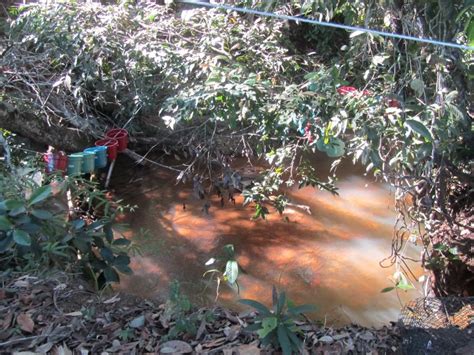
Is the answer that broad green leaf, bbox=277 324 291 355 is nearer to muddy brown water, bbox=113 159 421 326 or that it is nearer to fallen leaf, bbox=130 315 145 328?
fallen leaf, bbox=130 315 145 328

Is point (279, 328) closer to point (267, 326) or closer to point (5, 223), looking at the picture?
point (267, 326)

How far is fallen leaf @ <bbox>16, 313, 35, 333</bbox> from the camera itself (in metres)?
1.98

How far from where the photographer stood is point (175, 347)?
6.46ft

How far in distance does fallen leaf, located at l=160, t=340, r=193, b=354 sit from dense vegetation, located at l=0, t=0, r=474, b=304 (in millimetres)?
789

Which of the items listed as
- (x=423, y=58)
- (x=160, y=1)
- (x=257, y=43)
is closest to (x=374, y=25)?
(x=423, y=58)

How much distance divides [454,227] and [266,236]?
80.6 inches

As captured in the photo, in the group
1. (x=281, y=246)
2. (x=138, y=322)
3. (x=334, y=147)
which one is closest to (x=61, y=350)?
(x=138, y=322)

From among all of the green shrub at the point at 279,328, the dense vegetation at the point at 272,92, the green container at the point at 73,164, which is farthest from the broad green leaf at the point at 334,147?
the green container at the point at 73,164

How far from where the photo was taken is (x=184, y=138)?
418 centimetres

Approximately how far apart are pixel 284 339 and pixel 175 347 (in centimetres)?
46

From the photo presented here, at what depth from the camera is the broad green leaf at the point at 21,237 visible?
2.20 m

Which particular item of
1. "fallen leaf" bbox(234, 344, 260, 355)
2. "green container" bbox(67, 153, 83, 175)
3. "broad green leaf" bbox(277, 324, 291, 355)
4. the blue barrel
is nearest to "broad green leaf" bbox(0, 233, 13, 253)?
"fallen leaf" bbox(234, 344, 260, 355)

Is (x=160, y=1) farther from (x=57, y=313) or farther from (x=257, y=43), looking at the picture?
(x=57, y=313)

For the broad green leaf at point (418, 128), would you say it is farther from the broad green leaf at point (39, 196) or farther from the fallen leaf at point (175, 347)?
the broad green leaf at point (39, 196)
